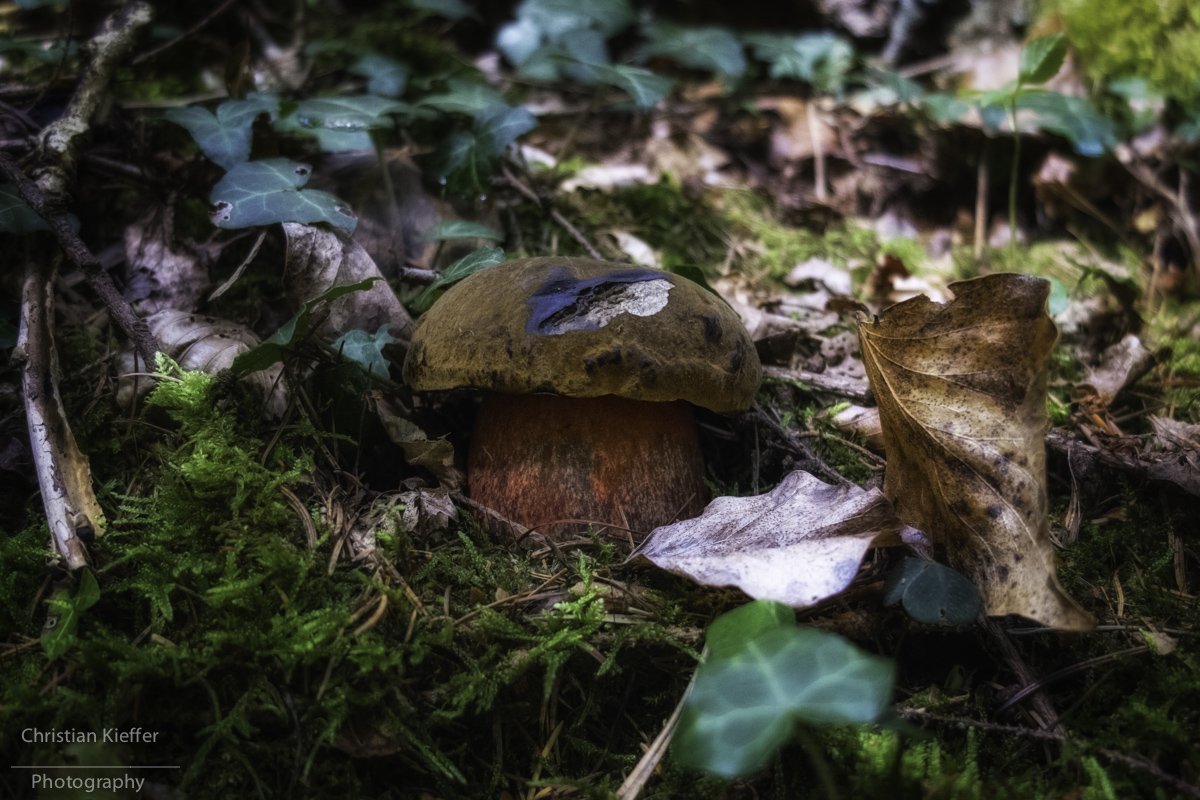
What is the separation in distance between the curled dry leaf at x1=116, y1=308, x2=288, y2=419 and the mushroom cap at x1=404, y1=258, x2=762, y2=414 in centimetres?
36

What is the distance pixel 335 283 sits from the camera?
6.11 ft

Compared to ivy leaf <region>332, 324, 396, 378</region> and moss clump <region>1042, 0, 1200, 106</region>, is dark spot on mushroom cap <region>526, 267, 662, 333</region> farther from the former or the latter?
moss clump <region>1042, 0, 1200, 106</region>

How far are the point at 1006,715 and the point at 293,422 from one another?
167 cm

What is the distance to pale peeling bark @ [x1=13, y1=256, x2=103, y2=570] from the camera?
1311mm

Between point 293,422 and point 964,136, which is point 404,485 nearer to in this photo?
point 293,422

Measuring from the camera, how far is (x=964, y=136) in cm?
332

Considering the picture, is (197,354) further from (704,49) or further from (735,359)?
(704,49)

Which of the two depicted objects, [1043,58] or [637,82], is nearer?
[1043,58]

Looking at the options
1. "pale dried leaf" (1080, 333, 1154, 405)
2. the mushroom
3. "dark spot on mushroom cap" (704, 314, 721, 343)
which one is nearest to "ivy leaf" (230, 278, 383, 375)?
the mushroom

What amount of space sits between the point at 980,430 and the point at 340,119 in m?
1.94

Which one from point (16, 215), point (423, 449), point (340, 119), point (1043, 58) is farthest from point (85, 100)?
point (1043, 58)

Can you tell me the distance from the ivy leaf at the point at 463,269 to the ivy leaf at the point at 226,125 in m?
0.70

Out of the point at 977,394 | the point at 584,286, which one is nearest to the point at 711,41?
the point at 584,286

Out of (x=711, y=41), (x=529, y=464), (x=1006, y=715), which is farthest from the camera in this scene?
(x=711, y=41)
